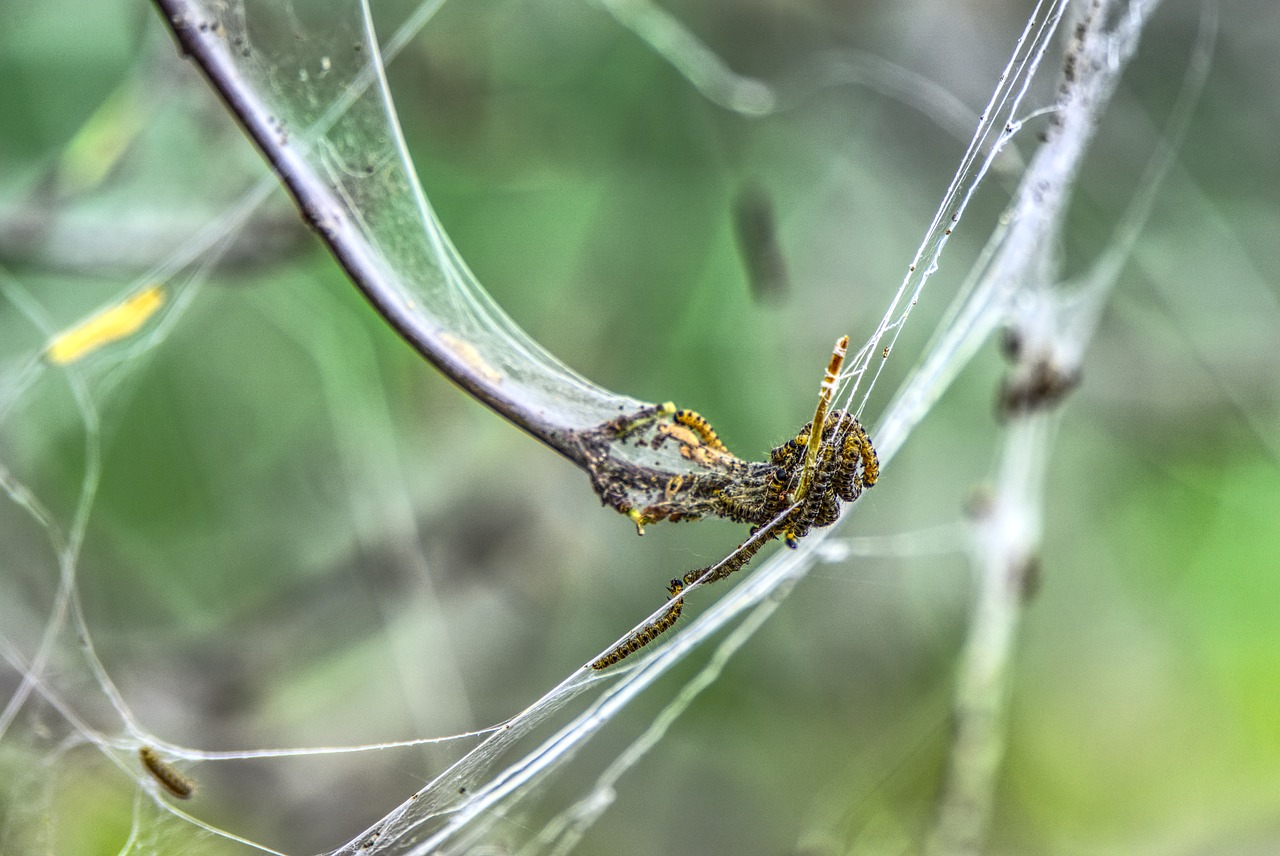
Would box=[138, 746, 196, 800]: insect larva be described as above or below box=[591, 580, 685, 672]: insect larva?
above

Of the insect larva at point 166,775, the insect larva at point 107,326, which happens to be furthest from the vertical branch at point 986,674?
the insect larva at point 107,326

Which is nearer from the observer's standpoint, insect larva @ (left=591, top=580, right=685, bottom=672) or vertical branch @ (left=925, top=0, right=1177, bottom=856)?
insect larva @ (left=591, top=580, right=685, bottom=672)

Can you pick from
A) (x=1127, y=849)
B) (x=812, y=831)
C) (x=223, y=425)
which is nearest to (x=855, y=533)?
(x=812, y=831)

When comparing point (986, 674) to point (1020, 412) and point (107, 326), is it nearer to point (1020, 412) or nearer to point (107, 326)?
point (1020, 412)

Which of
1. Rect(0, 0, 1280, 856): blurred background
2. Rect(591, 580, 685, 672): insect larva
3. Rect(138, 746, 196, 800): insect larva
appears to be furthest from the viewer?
Rect(0, 0, 1280, 856): blurred background

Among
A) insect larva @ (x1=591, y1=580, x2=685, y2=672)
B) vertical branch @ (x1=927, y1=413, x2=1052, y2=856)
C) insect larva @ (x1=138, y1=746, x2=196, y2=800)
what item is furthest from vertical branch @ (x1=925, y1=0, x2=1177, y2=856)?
insect larva @ (x1=138, y1=746, x2=196, y2=800)

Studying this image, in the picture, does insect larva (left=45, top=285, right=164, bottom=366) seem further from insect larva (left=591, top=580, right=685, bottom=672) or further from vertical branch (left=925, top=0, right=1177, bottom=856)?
vertical branch (left=925, top=0, right=1177, bottom=856)

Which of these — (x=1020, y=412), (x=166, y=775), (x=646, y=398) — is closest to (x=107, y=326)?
(x=166, y=775)
